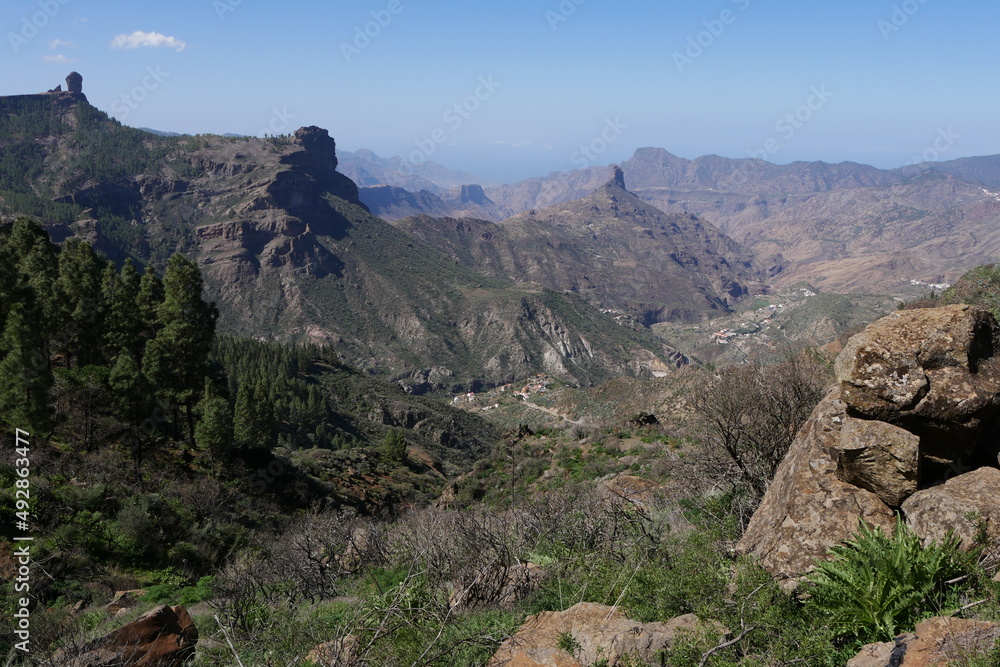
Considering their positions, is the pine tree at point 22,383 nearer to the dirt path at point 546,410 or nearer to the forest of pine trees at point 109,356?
the forest of pine trees at point 109,356

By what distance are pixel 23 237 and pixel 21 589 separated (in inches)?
1267

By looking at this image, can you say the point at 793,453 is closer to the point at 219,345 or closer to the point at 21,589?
the point at 21,589

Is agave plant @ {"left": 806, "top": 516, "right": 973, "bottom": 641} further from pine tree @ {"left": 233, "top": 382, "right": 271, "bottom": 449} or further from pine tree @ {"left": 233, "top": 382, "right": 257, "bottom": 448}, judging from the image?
pine tree @ {"left": 233, "top": 382, "right": 257, "bottom": 448}

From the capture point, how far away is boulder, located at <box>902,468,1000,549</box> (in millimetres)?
6387

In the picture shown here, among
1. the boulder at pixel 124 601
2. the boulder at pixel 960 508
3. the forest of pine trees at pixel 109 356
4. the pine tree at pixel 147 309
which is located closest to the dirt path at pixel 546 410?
the forest of pine trees at pixel 109 356

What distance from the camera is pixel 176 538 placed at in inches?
760

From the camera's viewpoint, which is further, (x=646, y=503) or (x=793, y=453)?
(x=646, y=503)

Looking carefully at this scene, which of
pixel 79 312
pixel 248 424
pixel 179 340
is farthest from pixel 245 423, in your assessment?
pixel 79 312

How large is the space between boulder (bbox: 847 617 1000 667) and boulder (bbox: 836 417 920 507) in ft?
7.65

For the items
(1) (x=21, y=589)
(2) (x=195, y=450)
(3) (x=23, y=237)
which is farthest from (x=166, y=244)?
(1) (x=21, y=589)

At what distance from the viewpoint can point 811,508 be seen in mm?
7520

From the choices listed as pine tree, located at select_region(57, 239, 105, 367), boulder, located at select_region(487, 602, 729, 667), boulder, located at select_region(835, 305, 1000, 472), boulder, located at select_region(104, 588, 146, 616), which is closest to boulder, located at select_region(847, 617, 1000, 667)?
boulder, located at select_region(487, 602, 729, 667)

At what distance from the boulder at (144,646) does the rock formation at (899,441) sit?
8997 millimetres

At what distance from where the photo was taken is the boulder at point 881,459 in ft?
23.5
